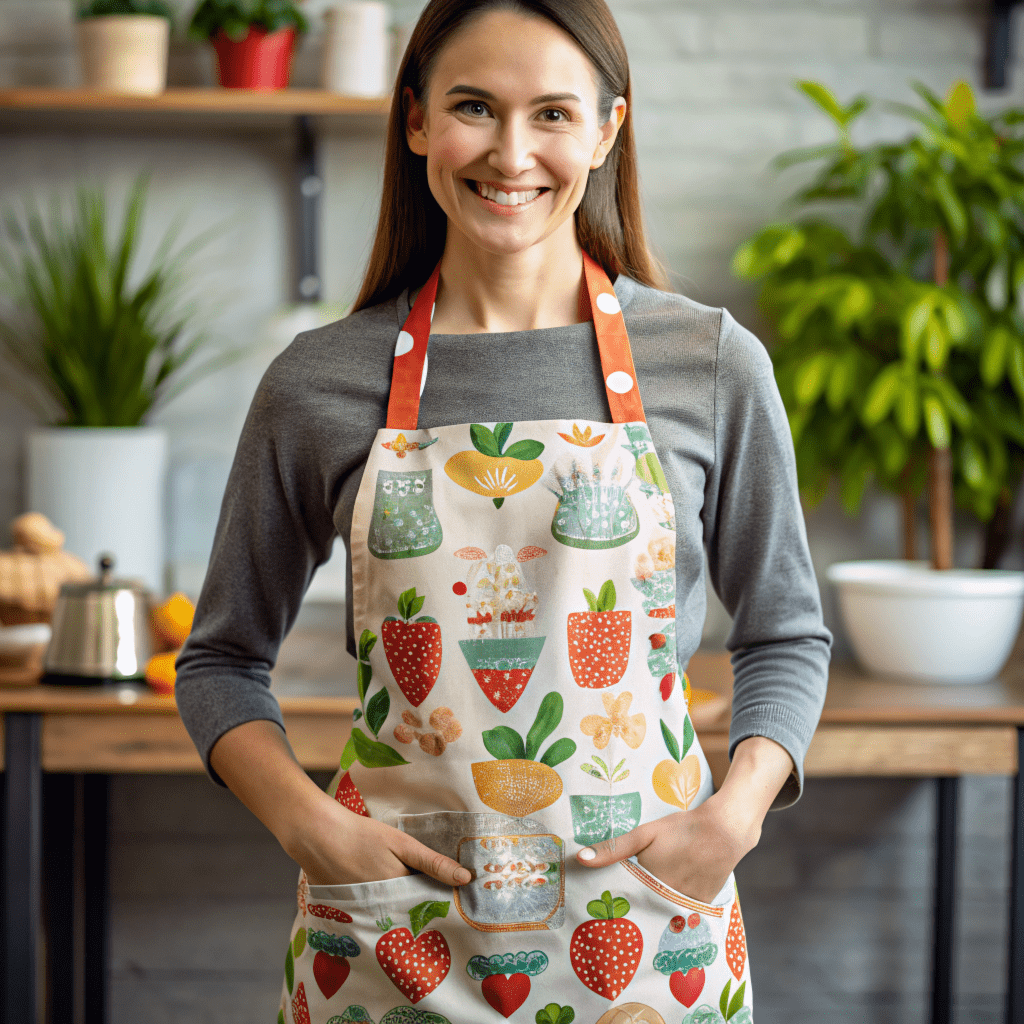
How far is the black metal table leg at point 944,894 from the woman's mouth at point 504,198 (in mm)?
1623

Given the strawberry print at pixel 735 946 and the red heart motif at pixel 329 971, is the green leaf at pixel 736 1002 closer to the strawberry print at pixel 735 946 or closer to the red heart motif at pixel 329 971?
the strawberry print at pixel 735 946

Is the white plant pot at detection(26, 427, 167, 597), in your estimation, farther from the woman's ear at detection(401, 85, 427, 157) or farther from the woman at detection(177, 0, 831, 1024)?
the woman's ear at detection(401, 85, 427, 157)

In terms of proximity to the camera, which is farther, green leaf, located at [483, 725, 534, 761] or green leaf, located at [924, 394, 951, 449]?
green leaf, located at [924, 394, 951, 449]

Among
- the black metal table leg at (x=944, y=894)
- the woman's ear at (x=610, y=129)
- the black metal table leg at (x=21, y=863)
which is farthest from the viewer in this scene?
the black metal table leg at (x=944, y=894)

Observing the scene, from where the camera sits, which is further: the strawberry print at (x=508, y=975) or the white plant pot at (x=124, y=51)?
the white plant pot at (x=124, y=51)

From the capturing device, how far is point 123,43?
1.99 metres

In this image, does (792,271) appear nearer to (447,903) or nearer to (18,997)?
(447,903)

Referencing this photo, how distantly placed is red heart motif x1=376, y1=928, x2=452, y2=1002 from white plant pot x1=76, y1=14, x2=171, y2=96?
1627mm

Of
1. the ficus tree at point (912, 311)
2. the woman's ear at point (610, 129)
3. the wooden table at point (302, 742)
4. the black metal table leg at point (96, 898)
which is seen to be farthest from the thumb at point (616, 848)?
the black metal table leg at point (96, 898)

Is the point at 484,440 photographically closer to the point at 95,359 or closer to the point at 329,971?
the point at 329,971

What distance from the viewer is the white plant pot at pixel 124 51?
78.0 inches

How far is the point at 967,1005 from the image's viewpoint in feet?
7.59

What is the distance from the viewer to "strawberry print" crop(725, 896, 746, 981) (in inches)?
38.1

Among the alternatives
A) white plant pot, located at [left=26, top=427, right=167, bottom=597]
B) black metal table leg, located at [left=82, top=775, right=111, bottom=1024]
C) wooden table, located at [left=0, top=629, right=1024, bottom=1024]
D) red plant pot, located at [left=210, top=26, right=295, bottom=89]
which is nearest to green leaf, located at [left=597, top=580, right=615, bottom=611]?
wooden table, located at [left=0, top=629, right=1024, bottom=1024]
